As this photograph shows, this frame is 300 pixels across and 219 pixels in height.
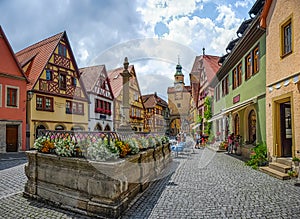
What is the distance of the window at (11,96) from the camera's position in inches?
663

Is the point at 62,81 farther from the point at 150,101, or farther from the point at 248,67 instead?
the point at 150,101

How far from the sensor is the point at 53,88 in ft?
66.3

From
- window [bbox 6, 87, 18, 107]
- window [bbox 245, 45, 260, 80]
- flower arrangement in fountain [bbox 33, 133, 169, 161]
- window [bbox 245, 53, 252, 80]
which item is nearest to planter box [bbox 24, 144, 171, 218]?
flower arrangement in fountain [bbox 33, 133, 169, 161]

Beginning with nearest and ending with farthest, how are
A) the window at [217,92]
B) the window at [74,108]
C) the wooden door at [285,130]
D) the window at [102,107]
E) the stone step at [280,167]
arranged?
the stone step at [280,167] < the wooden door at [285,130] < the window at [217,92] < the window at [74,108] < the window at [102,107]

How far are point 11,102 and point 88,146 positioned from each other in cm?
1464

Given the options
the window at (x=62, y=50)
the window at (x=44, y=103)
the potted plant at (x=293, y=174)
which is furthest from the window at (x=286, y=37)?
the window at (x=62, y=50)

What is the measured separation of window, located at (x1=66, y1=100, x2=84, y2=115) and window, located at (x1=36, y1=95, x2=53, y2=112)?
6.67 feet

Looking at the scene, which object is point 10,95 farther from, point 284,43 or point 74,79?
point 284,43

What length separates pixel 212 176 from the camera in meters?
8.07

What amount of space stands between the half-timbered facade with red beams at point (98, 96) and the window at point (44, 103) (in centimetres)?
529

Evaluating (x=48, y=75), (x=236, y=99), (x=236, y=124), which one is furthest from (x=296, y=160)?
(x=48, y=75)

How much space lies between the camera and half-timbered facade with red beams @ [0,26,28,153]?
16.5m

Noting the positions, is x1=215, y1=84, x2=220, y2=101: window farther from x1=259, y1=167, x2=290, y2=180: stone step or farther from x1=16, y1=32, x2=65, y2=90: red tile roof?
x1=16, y1=32, x2=65, y2=90: red tile roof

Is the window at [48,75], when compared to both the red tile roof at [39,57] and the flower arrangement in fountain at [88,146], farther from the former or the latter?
the flower arrangement in fountain at [88,146]
